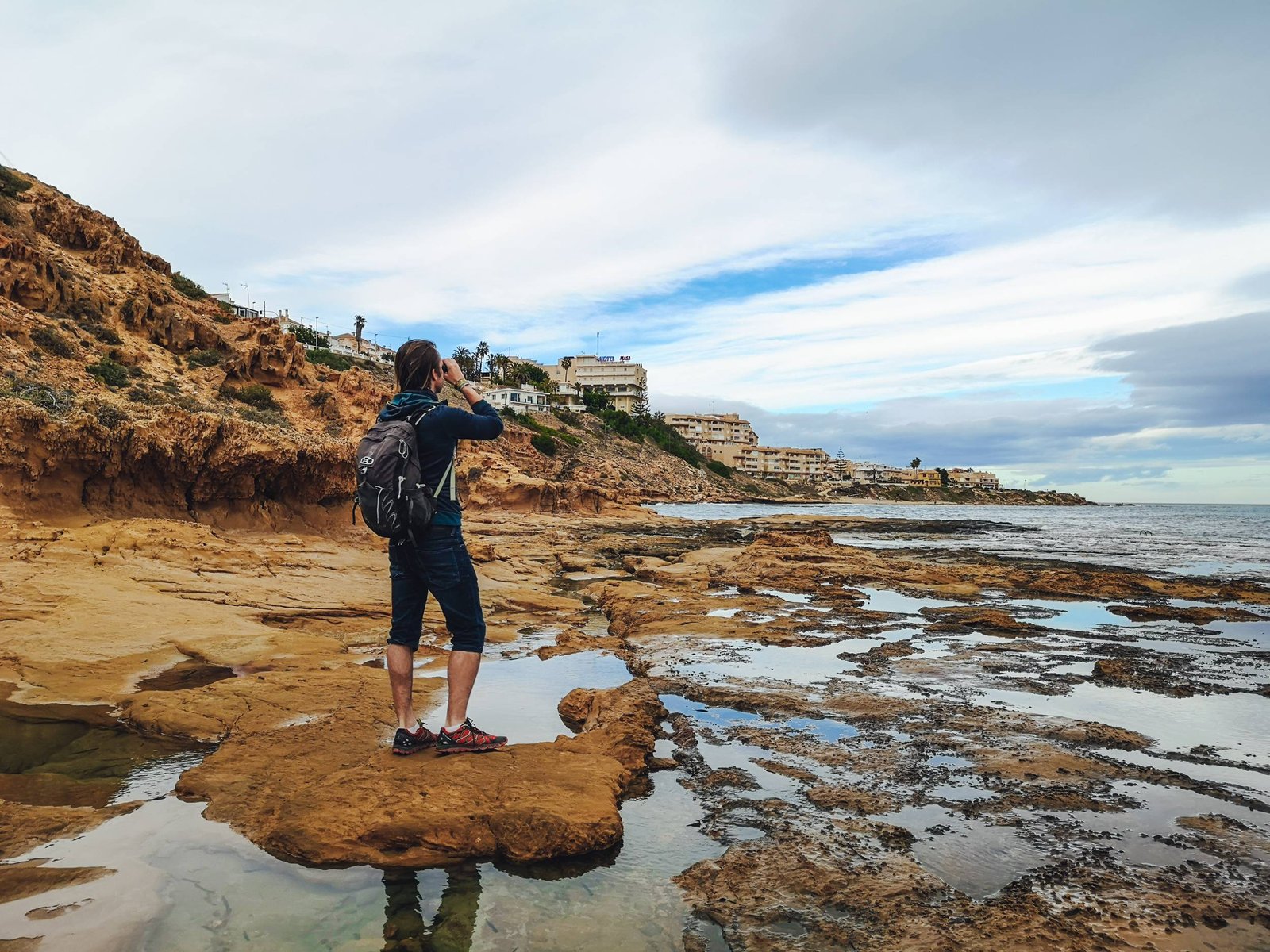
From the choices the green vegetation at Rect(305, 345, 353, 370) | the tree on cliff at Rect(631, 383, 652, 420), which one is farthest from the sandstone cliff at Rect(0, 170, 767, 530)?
the tree on cliff at Rect(631, 383, 652, 420)

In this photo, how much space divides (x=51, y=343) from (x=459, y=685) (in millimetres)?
14881

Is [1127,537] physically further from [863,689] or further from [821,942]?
[821,942]

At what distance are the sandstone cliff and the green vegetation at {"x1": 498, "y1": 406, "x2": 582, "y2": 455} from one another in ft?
143

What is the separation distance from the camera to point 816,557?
54.9ft

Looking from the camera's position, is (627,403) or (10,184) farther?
(627,403)

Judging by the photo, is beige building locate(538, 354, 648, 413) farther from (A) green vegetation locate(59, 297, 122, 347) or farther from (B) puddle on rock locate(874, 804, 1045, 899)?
(B) puddle on rock locate(874, 804, 1045, 899)

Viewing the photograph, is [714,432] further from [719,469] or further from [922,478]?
[922,478]

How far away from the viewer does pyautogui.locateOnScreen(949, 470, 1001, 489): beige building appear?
16938 cm

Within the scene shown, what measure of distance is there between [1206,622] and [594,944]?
11594 mm

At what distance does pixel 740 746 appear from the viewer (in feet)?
16.0

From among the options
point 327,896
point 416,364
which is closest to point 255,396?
point 416,364

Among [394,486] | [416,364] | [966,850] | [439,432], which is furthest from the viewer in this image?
[416,364]

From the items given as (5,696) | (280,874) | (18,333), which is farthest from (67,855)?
(18,333)

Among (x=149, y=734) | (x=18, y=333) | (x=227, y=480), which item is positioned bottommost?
(x=149, y=734)
